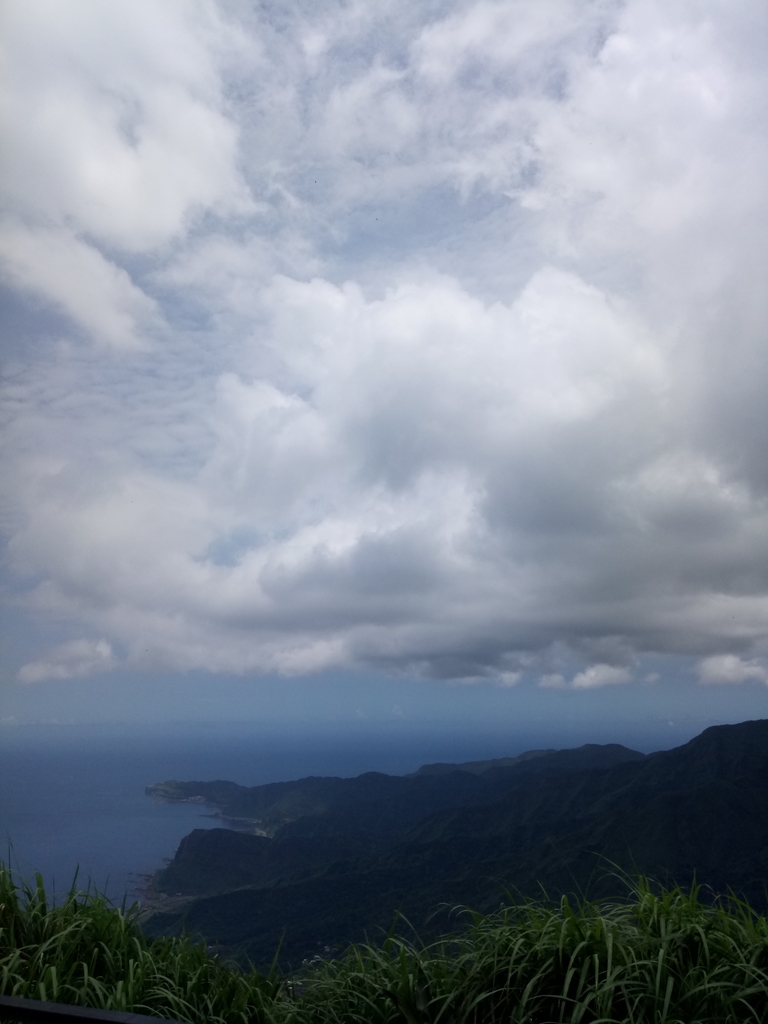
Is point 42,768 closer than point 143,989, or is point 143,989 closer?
point 143,989

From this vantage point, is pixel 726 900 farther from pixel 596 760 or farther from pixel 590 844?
pixel 596 760

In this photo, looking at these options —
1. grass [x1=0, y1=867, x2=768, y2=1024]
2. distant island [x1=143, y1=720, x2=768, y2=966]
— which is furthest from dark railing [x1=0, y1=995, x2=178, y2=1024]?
distant island [x1=143, y1=720, x2=768, y2=966]

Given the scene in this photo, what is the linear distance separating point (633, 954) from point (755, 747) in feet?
74.4

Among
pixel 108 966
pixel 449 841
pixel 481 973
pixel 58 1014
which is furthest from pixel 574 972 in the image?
pixel 449 841

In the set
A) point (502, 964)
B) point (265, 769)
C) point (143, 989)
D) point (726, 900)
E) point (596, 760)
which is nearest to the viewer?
point (502, 964)

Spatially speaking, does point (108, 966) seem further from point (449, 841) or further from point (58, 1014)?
point (449, 841)

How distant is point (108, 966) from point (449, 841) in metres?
18.0

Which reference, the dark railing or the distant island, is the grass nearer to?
the distant island

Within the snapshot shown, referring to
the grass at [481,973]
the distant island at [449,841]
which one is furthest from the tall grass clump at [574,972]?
the distant island at [449,841]

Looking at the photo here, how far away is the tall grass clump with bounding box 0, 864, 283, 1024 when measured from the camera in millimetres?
2662

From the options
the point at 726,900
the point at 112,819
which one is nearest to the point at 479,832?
the point at 112,819

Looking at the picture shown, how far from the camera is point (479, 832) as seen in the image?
21.0 meters

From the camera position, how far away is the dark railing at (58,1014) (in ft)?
4.90

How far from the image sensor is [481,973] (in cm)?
263
